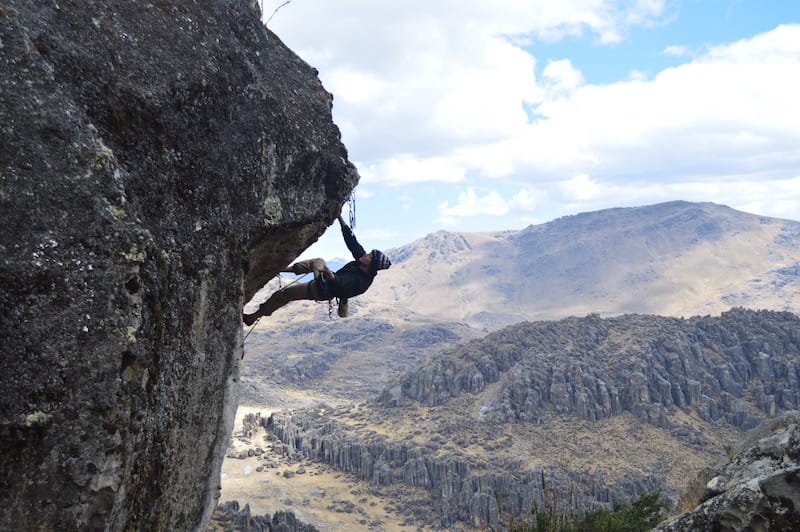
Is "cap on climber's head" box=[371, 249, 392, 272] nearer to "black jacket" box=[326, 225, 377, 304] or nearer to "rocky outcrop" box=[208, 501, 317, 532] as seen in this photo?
"black jacket" box=[326, 225, 377, 304]

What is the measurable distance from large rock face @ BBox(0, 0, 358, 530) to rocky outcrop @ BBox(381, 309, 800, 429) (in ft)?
160

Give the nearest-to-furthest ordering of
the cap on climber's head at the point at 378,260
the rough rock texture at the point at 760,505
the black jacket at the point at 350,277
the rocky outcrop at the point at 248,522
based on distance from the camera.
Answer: the rough rock texture at the point at 760,505 → the black jacket at the point at 350,277 → the cap on climber's head at the point at 378,260 → the rocky outcrop at the point at 248,522

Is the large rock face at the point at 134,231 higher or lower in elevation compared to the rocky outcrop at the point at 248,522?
higher

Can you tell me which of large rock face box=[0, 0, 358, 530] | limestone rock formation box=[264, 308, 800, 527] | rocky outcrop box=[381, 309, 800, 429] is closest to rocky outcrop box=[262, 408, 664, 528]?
limestone rock formation box=[264, 308, 800, 527]

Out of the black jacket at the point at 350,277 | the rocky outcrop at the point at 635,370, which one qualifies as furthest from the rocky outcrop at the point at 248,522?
the rocky outcrop at the point at 635,370

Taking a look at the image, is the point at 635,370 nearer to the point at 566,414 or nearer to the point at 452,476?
the point at 566,414

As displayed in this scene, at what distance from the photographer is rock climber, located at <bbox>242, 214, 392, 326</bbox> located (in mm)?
9305

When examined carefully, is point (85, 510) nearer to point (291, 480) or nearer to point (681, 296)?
point (291, 480)

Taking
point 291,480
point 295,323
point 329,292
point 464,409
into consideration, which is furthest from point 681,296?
point 329,292

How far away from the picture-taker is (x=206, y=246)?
629 cm

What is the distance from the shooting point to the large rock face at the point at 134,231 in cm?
447

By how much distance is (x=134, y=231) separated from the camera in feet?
16.7

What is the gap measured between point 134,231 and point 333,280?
4.67 m

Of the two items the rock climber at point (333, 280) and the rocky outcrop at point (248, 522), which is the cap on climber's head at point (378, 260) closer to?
the rock climber at point (333, 280)
